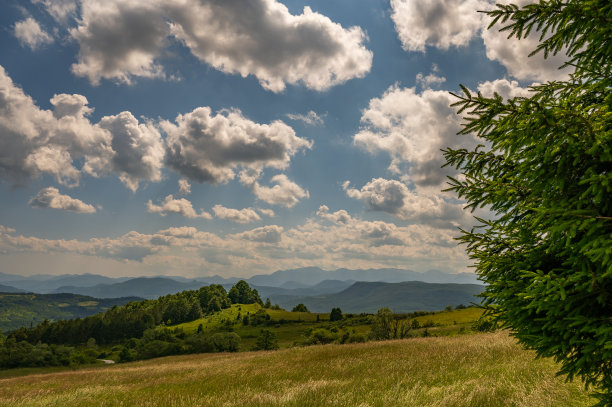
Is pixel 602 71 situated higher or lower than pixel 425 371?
higher

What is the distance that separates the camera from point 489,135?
539 cm

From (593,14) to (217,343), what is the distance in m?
62.2

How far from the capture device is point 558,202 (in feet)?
Result: 14.2

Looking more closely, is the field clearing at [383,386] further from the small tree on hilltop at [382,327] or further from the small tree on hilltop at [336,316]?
the small tree on hilltop at [336,316]

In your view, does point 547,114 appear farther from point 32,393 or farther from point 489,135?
point 32,393

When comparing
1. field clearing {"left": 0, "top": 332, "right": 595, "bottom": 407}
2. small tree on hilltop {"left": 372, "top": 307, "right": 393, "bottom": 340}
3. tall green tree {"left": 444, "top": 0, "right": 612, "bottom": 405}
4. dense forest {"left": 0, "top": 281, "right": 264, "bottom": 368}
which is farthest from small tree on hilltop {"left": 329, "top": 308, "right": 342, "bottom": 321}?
tall green tree {"left": 444, "top": 0, "right": 612, "bottom": 405}

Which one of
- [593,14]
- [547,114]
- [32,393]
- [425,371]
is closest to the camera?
[547,114]

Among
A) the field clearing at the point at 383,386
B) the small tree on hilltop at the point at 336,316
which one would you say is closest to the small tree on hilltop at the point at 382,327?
the field clearing at the point at 383,386

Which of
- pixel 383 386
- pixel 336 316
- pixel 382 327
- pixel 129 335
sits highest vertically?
pixel 383 386

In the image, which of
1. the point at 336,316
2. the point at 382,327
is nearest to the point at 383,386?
the point at 382,327

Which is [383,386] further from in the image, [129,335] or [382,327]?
[129,335]

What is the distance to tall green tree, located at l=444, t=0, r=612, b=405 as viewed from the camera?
12.7 ft

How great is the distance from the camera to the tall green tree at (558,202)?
387 centimetres

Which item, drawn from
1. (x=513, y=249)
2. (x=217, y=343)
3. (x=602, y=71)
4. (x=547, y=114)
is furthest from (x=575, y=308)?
(x=217, y=343)
